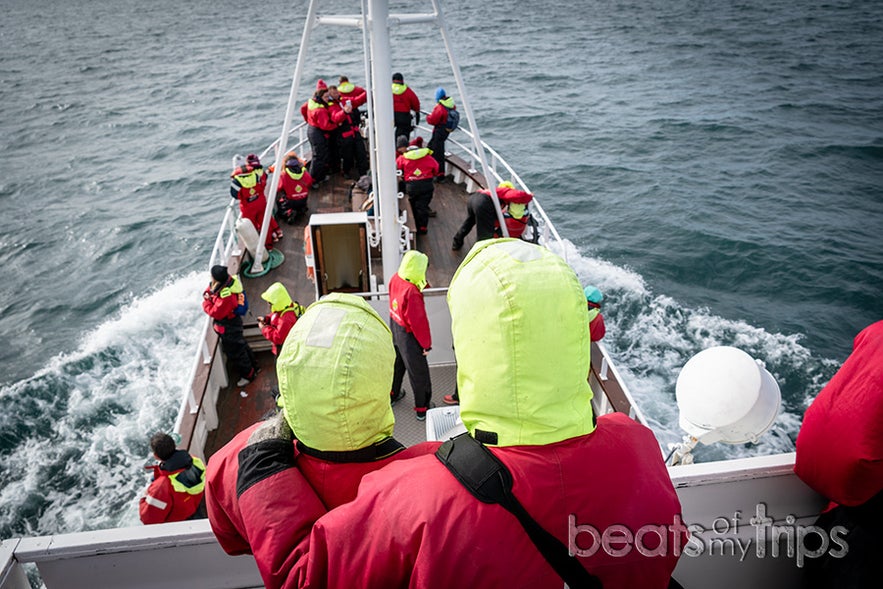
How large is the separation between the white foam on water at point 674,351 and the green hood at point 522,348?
22.6 feet

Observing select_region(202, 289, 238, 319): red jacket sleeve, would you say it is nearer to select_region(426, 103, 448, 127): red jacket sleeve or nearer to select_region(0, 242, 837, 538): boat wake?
select_region(0, 242, 837, 538): boat wake

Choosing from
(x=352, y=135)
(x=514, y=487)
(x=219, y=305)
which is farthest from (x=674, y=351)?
(x=514, y=487)

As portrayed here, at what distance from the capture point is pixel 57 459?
7.82 m

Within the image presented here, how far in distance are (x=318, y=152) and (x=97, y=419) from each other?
5.18 m

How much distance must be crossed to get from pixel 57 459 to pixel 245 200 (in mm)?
4308

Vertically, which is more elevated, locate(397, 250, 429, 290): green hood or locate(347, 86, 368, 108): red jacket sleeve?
locate(347, 86, 368, 108): red jacket sleeve

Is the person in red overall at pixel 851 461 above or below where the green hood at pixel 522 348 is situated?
below

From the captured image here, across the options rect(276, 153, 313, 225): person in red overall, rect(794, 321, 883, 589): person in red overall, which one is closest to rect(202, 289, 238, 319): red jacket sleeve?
rect(276, 153, 313, 225): person in red overall

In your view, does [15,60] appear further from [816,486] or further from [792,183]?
[816,486]

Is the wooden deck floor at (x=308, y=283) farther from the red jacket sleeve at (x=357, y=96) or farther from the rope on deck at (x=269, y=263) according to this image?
the red jacket sleeve at (x=357, y=96)

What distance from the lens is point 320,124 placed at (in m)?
8.98

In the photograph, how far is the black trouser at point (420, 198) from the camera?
7.59 metres

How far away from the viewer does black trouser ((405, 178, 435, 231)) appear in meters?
7.59

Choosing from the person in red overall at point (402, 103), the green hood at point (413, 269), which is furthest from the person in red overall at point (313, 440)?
the person in red overall at point (402, 103)
